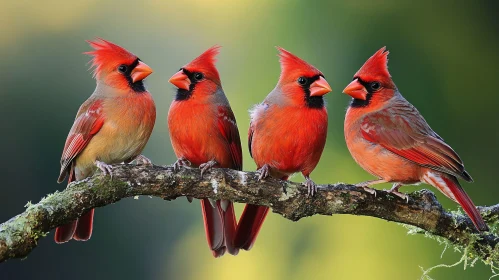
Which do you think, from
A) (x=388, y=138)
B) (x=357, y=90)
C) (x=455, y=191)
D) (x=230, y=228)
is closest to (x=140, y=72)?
(x=230, y=228)

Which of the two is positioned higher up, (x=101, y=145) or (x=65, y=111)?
(x=65, y=111)

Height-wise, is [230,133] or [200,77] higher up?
[200,77]

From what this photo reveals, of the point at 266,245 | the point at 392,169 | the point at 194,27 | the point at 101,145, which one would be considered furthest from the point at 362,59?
the point at 101,145

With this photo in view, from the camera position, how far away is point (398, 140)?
2910 mm

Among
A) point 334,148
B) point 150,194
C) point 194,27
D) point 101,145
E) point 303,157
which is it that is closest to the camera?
point 150,194

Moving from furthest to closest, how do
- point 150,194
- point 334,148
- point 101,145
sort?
point 334,148, point 101,145, point 150,194

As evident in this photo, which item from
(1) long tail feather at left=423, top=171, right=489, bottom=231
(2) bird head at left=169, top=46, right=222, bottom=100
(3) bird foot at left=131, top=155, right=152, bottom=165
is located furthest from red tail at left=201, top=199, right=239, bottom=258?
(1) long tail feather at left=423, top=171, right=489, bottom=231

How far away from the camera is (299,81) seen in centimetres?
281

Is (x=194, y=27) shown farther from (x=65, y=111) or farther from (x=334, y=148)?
(x=334, y=148)

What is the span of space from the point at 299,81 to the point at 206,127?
391 millimetres

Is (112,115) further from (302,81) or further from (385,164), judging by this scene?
(385,164)

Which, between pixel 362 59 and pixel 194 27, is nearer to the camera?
pixel 362 59

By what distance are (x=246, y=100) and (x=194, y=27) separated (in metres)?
2.41

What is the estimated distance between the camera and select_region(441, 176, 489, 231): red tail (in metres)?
2.59
